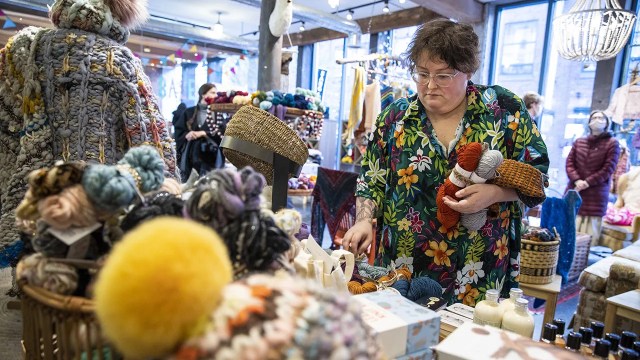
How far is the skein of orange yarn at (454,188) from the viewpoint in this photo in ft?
3.53

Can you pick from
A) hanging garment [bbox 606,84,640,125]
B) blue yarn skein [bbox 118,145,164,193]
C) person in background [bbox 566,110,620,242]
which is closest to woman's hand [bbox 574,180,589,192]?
person in background [bbox 566,110,620,242]

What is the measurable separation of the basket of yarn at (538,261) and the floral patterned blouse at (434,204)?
963 mm

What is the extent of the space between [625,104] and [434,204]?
4.24 m

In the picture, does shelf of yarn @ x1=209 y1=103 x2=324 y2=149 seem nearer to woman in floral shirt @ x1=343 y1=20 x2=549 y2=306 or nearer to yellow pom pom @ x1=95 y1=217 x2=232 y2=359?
woman in floral shirt @ x1=343 y1=20 x2=549 y2=306

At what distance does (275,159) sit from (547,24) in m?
5.32

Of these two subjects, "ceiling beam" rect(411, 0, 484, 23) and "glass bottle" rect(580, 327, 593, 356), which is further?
"ceiling beam" rect(411, 0, 484, 23)

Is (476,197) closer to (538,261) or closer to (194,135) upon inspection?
(538,261)

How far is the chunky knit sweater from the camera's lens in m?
1.36

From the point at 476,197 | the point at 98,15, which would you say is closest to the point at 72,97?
the point at 98,15

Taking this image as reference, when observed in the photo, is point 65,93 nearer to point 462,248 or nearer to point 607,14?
point 462,248

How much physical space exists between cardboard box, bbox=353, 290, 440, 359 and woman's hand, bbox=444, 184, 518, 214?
485 mm

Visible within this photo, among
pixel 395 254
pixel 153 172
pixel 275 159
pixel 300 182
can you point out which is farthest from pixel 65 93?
pixel 300 182

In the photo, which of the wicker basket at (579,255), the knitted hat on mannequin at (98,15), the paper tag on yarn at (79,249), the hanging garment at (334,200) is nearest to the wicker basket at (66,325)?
the paper tag on yarn at (79,249)

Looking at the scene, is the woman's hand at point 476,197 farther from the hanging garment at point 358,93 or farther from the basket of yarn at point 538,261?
the hanging garment at point 358,93
